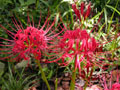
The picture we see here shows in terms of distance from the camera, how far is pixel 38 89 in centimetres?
197

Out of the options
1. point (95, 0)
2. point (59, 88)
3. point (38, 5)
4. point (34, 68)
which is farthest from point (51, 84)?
point (95, 0)

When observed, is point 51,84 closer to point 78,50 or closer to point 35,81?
point 35,81

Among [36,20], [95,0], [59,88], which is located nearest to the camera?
[59,88]

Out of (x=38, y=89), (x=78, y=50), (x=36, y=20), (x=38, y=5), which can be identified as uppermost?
(x=38, y=5)

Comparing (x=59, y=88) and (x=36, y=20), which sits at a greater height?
(x=36, y=20)

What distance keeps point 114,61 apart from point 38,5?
1267mm

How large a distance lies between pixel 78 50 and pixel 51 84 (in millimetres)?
1028

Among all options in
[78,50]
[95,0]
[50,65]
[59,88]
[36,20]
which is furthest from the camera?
[95,0]

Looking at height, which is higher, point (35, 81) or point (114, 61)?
point (114, 61)

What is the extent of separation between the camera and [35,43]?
114 centimetres

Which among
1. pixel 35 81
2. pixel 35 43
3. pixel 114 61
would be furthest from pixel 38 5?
pixel 35 43

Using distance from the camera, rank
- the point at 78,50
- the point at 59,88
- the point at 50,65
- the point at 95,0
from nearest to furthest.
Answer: the point at 78,50 < the point at 59,88 < the point at 50,65 < the point at 95,0

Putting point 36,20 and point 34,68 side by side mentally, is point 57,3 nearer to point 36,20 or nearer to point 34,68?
point 36,20

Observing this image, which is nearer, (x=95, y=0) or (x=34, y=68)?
(x=34, y=68)
